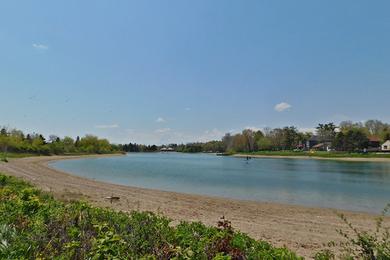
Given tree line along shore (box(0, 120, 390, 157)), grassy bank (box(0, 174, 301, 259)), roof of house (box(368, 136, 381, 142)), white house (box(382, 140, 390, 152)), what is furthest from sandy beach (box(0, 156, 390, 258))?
roof of house (box(368, 136, 381, 142))

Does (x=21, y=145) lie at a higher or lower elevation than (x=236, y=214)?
higher

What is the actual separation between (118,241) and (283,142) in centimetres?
15453

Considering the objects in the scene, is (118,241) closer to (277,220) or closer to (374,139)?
(277,220)

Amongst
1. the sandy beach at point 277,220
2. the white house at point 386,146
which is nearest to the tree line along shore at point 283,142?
the white house at point 386,146

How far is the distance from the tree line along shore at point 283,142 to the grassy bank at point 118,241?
98634mm

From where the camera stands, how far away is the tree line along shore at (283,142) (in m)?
103

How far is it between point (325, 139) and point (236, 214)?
144 metres

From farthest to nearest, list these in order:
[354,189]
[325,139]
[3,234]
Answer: [325,139] < [354,189] < [3,234]

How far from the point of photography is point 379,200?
2320 cm

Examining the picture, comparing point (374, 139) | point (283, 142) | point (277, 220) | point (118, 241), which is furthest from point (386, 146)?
point (118, 241)

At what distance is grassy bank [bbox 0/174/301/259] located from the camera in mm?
3584

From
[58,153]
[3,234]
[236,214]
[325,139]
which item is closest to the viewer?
[3,234]

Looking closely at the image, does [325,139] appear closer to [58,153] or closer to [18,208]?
[58,153]

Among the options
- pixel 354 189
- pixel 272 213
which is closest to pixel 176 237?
pixel 272 213
